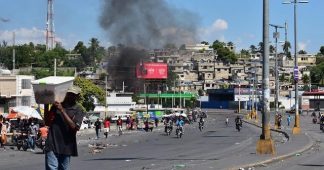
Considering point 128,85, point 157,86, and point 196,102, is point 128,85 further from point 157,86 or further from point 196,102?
point 196,102

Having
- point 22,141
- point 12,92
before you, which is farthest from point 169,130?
point 12,92

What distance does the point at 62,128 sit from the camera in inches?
345

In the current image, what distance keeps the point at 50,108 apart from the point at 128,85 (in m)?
148

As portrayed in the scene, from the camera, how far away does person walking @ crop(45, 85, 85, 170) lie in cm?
873

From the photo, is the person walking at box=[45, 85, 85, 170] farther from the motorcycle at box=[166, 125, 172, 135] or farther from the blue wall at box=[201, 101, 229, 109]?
the blue wall at box=[201, 101, 229, 109]

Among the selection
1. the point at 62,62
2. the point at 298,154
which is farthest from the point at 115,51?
the point at 298,154

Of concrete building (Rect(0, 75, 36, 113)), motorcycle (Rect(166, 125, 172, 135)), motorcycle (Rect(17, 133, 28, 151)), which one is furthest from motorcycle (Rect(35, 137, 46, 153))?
concrete building (Rect(0, 75, 36, 113))

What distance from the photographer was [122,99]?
Result: 122562mm

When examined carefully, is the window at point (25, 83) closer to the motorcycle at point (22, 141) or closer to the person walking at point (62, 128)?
the motorcycle at point (22, 141)

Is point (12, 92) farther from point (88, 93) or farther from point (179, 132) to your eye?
point (179, 132)

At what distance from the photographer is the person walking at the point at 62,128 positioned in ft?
28.7

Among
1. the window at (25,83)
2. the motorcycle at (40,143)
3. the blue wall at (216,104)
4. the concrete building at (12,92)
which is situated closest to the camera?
the motorcycle at (40,143)

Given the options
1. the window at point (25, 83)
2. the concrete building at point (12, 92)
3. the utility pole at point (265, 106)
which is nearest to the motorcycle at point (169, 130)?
the concrete building at point (12, 92)

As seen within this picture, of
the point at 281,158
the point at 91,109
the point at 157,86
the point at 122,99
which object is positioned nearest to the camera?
the point at 281,158
